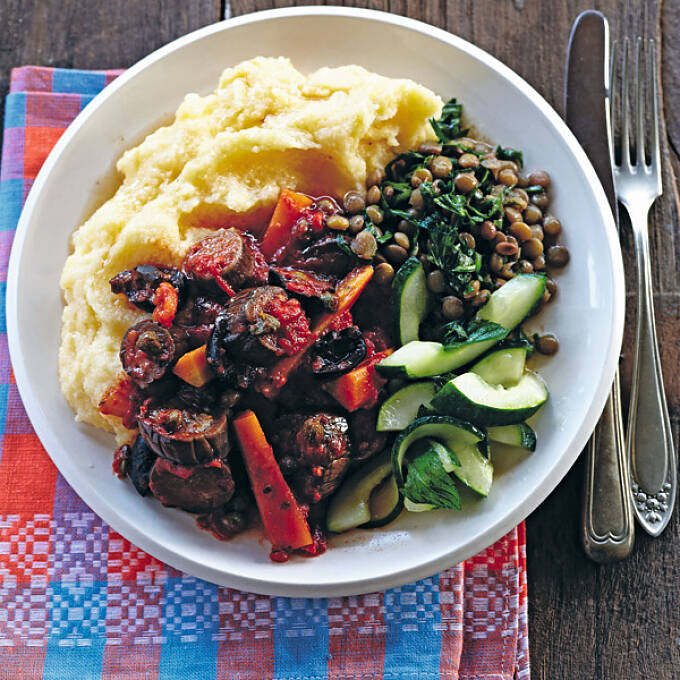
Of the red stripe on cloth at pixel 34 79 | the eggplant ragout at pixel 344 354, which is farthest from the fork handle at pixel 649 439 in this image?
the red stripe on cloth at pixel 34 79

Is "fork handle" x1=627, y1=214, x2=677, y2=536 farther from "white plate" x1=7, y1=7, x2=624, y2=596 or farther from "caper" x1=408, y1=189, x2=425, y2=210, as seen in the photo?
"caper" x1=408, y1=189, x2=425, y2=210

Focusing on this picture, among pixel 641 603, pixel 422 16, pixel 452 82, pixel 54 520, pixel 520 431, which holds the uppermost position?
pixel 422 16

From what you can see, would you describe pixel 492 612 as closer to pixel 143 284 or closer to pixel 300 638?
pixel 300 638

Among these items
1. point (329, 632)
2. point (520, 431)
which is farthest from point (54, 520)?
point (520, 431)

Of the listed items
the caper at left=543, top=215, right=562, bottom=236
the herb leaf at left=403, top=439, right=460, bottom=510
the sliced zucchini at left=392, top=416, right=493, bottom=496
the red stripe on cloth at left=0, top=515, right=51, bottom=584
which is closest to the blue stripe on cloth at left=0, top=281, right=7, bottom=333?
the red stripe on cloth at left=0, top=515, right=51, bottom=584

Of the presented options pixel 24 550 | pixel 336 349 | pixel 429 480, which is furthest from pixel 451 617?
pixel 24 550

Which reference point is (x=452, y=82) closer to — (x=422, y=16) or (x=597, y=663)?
(x=422, y=16)

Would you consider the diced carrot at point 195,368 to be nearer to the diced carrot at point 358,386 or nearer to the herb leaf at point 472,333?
the diced carrot at point 358,386
